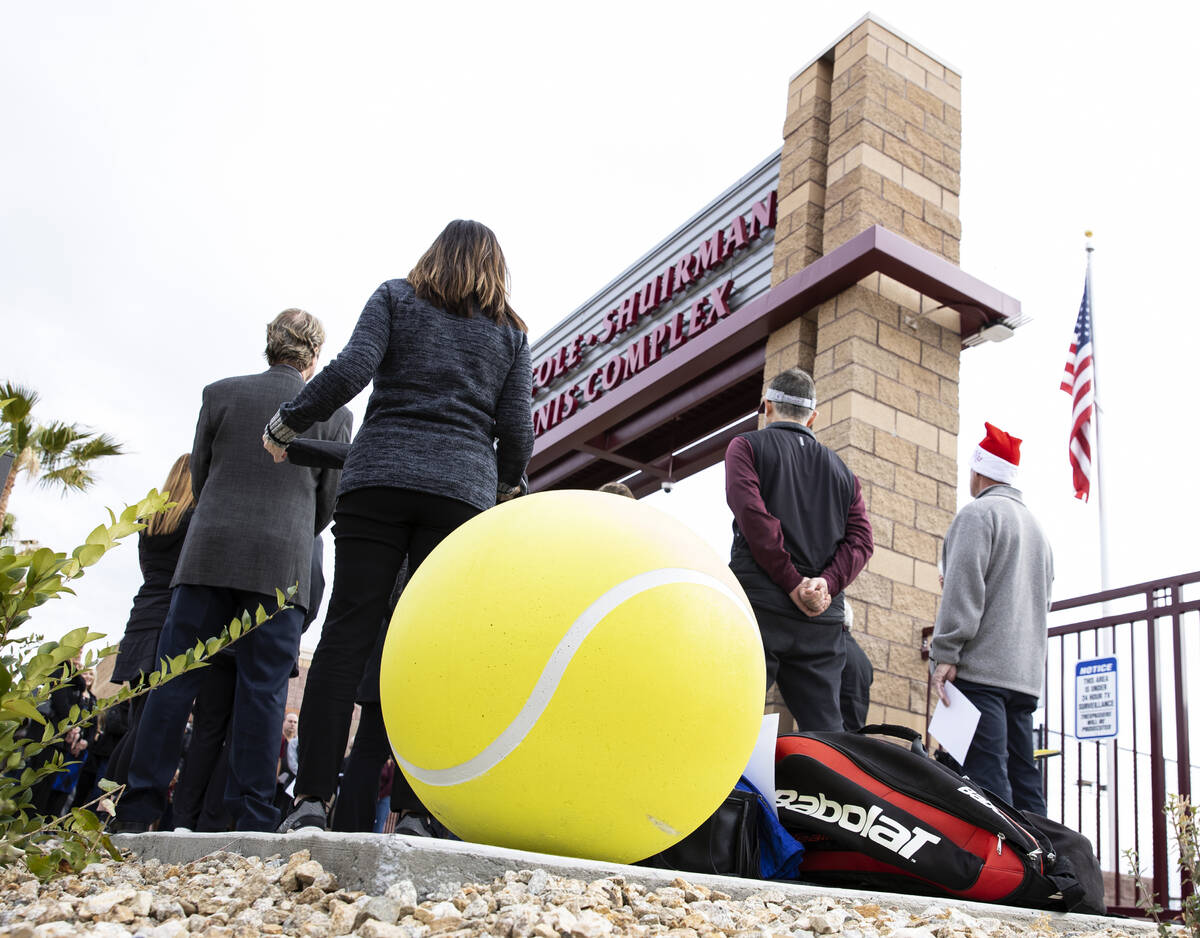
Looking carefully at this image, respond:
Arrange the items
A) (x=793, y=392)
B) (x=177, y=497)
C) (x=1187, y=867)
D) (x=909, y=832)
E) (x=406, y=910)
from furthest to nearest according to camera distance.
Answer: (x=177, y=497) → (x=793, y=392) → (x=909, y=832) → (x=1187, y=867) → (x=406, y=910)

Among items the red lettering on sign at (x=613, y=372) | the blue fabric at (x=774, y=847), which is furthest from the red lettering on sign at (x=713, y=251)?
the blue fabric at (x=774, y=847)

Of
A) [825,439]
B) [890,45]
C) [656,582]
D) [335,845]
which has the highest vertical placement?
[890,45]

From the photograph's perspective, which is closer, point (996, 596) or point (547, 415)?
point (996, 596)

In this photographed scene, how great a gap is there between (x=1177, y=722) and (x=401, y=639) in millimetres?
4484

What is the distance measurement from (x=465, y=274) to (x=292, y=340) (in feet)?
3.07

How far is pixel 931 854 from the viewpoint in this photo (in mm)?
2637

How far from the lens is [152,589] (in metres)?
4.43

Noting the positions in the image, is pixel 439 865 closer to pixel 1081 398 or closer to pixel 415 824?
pixel 415 824

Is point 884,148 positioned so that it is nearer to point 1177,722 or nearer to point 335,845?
point 1177,722

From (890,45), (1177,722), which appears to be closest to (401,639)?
(1177,722)

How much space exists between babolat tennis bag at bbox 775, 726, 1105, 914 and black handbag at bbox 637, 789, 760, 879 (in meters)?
0.15

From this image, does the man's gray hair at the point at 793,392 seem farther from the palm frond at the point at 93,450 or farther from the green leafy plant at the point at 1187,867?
the palm frond at the point at 93,450

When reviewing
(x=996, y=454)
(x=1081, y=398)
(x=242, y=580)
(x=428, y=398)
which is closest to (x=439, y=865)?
(x=428, y=398)

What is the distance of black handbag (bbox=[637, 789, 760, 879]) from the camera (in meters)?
2.65
